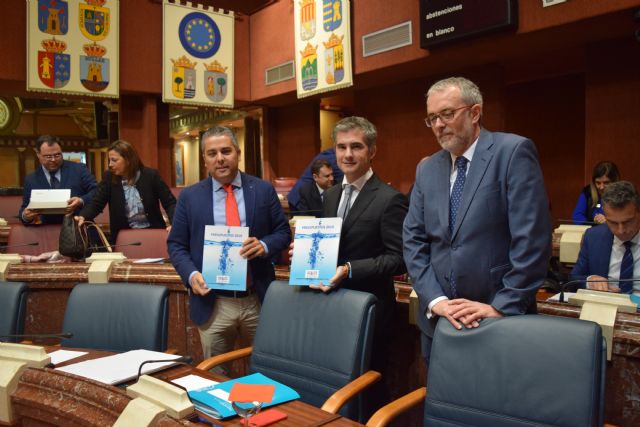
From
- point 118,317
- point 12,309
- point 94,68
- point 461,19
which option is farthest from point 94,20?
point 118,317

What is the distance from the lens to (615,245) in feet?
8.34

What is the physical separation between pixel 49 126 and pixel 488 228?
14.5 m

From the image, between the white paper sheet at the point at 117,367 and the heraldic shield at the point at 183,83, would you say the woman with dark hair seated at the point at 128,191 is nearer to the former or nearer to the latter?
the white paper sheet at the point at 117,367

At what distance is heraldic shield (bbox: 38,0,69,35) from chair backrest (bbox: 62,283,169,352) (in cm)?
493

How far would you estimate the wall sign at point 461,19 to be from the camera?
4652 millimetres

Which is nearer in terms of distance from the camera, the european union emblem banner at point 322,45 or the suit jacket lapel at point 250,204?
the suit jacket lapel at point 250,204

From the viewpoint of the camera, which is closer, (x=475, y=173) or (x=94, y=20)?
(x=475, y=173)

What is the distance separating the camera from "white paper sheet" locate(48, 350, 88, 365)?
1759 millimetres

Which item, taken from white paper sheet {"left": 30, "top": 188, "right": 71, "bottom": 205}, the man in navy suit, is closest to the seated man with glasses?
white paper sheet {"left": 30, "top": 188, "right": 71, "bottom": 205}

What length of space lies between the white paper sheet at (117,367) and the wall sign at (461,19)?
13.5 ft

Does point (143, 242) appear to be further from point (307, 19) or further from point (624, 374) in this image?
point (307, 19)

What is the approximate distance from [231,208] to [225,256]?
0.24 m

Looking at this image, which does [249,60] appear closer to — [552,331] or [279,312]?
[279,312]

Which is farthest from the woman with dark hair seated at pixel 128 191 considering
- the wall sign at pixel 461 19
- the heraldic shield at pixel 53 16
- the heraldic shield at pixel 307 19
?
the heraldic shield at pixel 307 19
